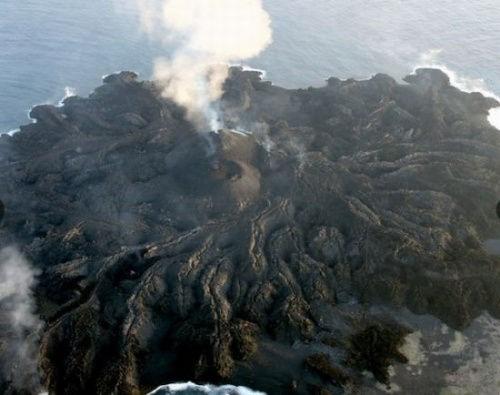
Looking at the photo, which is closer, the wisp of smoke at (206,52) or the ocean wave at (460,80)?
the wisp of smoke at (206,52)

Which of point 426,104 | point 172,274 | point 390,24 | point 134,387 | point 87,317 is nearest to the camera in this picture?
point 134,387

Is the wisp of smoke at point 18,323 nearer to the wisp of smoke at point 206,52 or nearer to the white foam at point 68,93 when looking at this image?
the wisp of smoke at point 206,52

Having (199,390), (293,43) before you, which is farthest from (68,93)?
(199,390)

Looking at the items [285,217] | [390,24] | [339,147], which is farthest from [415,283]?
[390,24]

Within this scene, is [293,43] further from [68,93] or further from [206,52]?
[68,93]

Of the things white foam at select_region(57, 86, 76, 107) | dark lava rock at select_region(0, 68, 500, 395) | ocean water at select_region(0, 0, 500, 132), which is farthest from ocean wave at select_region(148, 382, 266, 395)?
white foam at select_region(57, 86, 76, 107)

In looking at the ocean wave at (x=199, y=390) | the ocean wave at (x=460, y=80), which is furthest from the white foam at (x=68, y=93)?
the ocean wave at (x=460, y=80)

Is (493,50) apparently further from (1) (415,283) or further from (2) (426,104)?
(1) (415,283)
